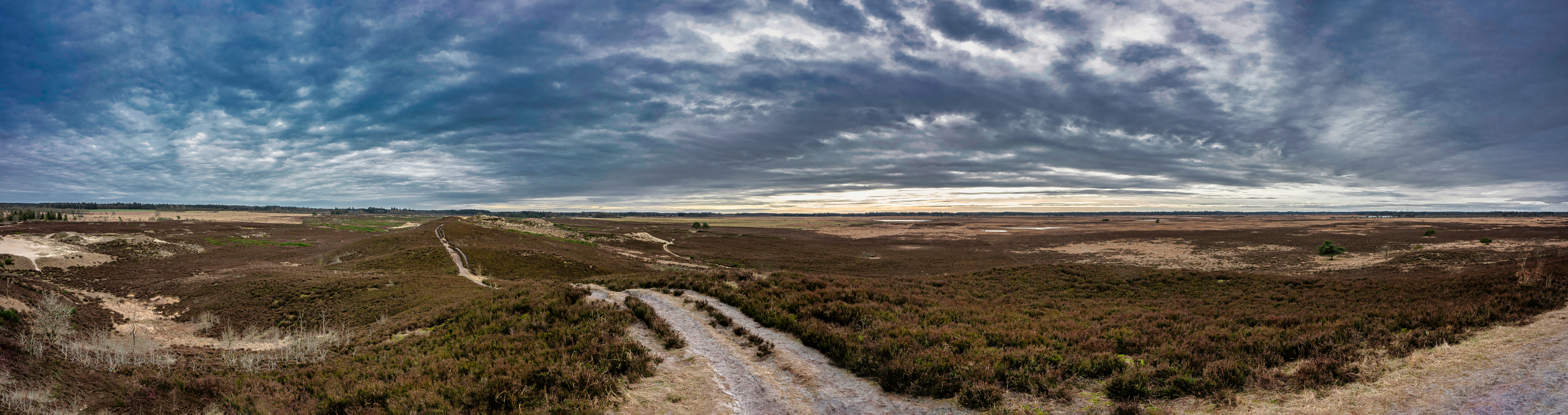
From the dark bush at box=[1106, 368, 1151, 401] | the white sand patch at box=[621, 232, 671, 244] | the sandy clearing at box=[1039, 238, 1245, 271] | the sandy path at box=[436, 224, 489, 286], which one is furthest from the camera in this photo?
the white sand patch at box=[621, 232, 671, 244]

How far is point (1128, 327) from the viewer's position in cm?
1228

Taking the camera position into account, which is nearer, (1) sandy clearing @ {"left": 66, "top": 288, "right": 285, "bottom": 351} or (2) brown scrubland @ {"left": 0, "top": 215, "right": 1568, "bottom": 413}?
(2) brown scrubland @ {"left": 0, "top": 215, "right": 1568, "bottom": 413}

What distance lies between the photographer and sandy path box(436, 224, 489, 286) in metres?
31.7

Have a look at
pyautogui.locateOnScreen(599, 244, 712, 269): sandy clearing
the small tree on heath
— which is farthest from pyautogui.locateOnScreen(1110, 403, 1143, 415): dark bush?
the small tree on heath

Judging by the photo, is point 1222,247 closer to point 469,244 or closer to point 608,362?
point 608,362

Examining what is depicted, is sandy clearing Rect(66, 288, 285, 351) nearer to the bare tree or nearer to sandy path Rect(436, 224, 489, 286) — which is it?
the bare tree

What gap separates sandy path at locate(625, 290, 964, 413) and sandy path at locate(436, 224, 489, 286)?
74.7 ft

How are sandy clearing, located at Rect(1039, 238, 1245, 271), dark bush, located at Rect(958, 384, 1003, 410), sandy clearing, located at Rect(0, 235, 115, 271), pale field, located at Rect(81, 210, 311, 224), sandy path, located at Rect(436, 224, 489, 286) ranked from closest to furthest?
dark bush, located at Rect(958, 384, 1003, 410) < sandy clearing, located at Rect(0, 235, 115, 271) < sandy path, located at Rect(436, 224, 489, 286) < sandy clearing, located at Rect(1039, 238, 1245, 271) < pale field, located at Rect(81, 210, 311, 224)

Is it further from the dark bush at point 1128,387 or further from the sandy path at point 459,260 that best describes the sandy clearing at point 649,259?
the dark bush at point 1128,387

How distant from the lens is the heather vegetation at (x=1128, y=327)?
Answer: 8.22 metres

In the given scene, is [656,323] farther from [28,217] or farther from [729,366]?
[28,217]

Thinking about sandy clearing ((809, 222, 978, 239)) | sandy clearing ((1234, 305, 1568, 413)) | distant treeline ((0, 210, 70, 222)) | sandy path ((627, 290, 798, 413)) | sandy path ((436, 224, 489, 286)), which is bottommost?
sandy clearing ((809, 222, 978, 239))

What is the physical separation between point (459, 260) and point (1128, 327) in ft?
145

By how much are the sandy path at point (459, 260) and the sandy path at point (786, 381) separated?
22.8m
